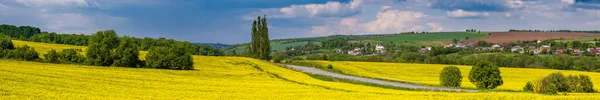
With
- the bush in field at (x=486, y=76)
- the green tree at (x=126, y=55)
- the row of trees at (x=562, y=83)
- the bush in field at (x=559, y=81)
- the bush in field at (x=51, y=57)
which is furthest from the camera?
the bush in field at (x=486, y=76)

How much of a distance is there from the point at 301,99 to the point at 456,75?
35103 mm

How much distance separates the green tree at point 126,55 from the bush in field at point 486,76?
39.9 metres

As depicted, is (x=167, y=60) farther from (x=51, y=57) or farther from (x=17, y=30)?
(x=17, y=30)

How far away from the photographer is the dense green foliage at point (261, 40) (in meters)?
119

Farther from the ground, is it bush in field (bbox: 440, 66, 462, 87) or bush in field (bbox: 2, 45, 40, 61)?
bush in field (bbox: 2, 45, 40, 61)

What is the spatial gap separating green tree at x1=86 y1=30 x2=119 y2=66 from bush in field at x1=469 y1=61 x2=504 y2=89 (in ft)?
139

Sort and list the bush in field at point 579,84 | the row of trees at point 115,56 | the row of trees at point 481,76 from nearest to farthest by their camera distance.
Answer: the bush in field at point 579,84, the row of trees at point 115,56, the row of trees at point 481,76

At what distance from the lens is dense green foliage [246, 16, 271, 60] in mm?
119375

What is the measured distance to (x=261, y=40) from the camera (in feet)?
398

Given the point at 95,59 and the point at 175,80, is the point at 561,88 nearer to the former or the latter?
the point at 175,80

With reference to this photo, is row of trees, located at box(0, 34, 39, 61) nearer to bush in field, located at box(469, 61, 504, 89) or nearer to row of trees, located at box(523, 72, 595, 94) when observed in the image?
bush in field, located at box(469, 61, 504, 89)

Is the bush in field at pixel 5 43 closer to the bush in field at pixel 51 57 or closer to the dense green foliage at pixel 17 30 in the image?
the bush in field at pixel 51 57

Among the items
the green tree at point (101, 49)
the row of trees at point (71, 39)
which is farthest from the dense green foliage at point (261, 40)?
the green tree at point (101, 49)

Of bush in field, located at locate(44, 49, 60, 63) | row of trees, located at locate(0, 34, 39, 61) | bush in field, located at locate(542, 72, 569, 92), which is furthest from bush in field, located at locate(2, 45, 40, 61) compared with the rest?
bush in field, located at locate(542, 72, 569, 92)
